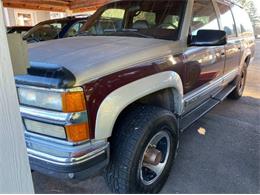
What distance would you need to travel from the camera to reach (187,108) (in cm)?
312

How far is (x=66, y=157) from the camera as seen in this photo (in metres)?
1.81

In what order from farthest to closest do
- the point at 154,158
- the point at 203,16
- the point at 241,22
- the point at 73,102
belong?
the point at 241,22 → the point at 203,16 → the point at 154,158 → the point at 73,102

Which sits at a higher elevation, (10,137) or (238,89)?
(10,137)

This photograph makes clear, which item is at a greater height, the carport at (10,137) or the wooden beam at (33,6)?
the wooden beam at (33,6)

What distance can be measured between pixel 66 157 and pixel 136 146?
1.83 feet

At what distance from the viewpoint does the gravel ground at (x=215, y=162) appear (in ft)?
8.80

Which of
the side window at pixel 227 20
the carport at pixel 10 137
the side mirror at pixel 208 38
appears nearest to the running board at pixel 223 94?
the side window at pixel 227 20

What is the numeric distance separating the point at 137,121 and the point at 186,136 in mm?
1779

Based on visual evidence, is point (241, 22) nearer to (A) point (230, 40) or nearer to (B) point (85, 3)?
(A) point (230, 40)

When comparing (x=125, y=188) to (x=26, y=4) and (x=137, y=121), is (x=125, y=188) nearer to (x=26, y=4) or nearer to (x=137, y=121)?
(x=137, y=121)

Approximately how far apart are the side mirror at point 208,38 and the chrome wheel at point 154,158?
100 centimetres

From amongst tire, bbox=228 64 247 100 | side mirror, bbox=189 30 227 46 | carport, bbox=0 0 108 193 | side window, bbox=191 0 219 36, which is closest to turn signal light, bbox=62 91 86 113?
carport, bbox=0 0 108 193

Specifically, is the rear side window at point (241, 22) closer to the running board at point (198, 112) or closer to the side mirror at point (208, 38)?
the running board at point (198, 112)

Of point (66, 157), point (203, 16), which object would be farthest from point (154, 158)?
point (203, 16)
